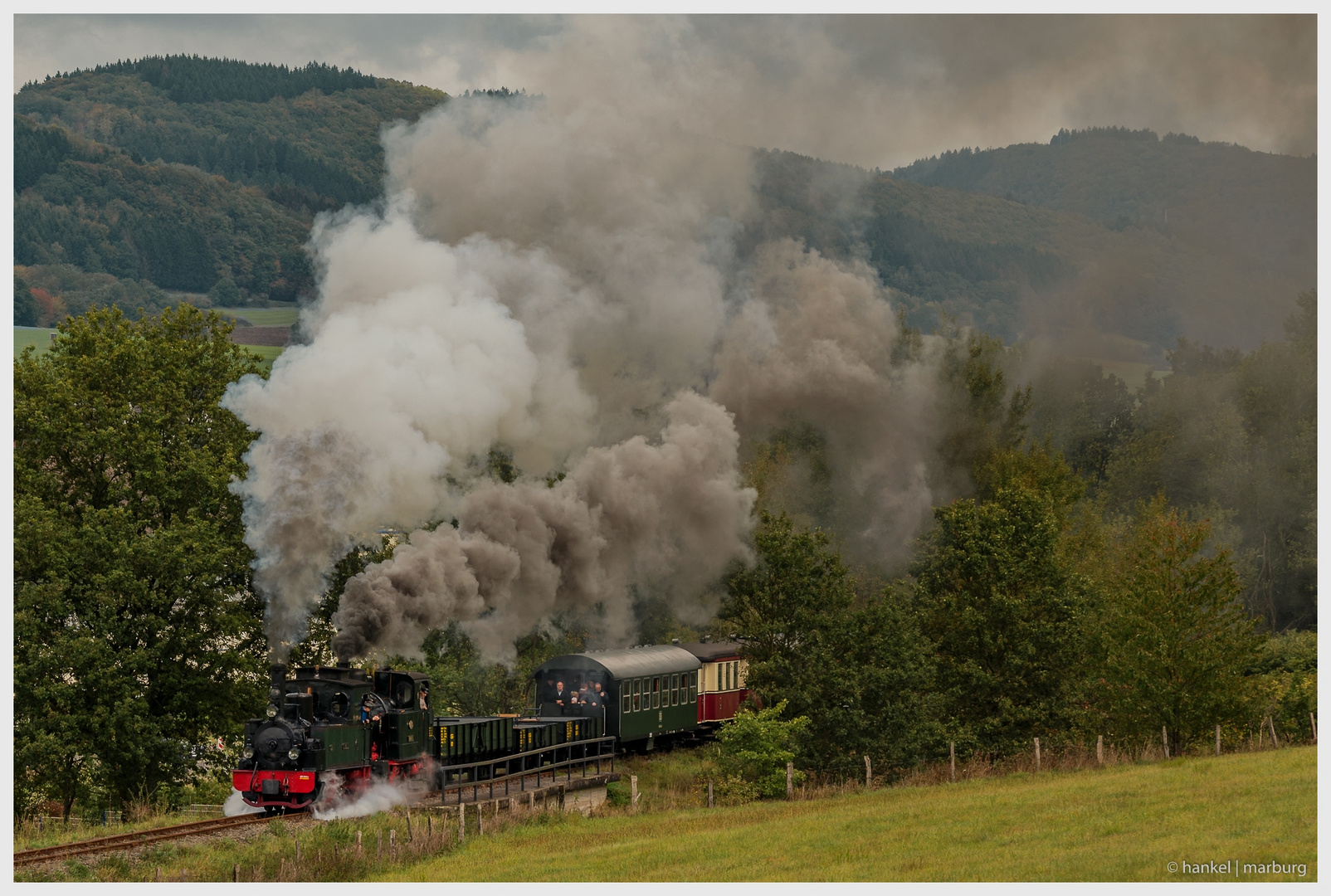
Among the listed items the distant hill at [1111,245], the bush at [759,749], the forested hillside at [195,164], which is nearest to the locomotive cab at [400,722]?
the bush at [759,749]

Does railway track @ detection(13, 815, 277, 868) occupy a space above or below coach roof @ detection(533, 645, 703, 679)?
below

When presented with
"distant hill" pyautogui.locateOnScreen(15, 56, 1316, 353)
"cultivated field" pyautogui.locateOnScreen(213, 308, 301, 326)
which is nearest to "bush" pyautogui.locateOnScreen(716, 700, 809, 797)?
"distant hill" pyautogui.locateOnScreen(15, 56, 1316, 353)

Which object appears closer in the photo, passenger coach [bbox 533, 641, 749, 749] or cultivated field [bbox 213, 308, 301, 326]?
passenger coach [bbox 533, 641, 749, 749]

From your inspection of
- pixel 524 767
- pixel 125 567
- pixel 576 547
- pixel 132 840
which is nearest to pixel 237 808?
pixel 132 840

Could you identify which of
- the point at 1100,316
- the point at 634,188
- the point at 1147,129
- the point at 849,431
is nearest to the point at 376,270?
the point at 634,188

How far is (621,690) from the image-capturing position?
105 ft

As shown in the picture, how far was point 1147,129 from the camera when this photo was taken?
54.2 metres

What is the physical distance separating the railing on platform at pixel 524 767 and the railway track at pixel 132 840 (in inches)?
156

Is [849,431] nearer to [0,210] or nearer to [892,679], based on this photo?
[892,679]

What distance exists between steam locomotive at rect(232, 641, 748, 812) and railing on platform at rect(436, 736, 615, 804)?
239 mm

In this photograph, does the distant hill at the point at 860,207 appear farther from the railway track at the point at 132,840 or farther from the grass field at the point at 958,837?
the railway track at the point at 132,840

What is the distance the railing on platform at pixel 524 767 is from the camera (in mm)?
26344

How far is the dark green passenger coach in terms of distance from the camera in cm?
3203

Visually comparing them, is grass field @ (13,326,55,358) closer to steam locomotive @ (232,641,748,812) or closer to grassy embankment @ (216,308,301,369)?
grassy embankment @ (216,308,301,369)
